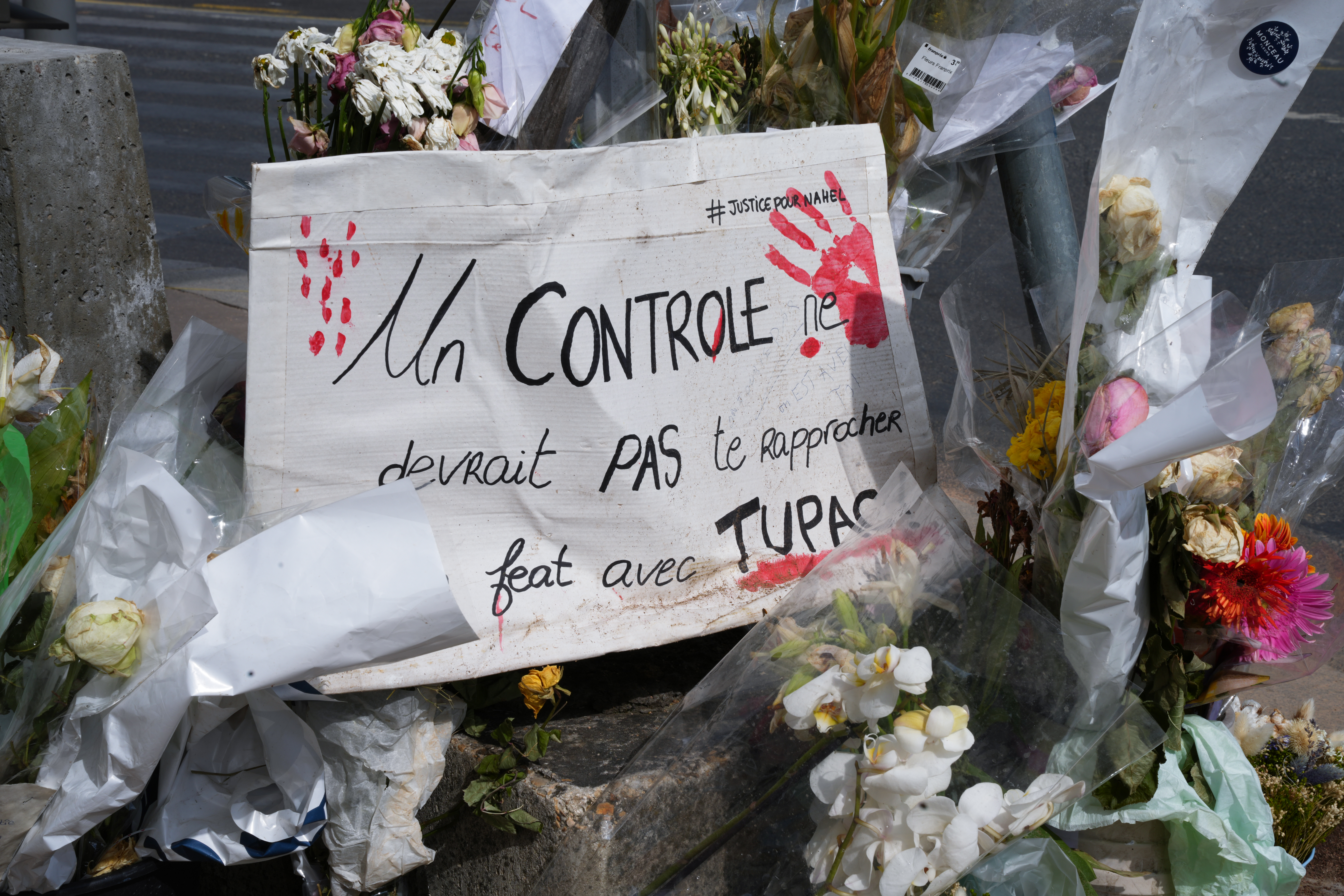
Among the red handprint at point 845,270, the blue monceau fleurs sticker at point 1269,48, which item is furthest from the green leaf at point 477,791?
the blue monceau fleurs sticker at point 1269,48

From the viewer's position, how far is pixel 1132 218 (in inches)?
59.4

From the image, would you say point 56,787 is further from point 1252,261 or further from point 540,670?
point 1252,261

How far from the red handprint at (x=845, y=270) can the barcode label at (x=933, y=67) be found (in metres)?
0.26

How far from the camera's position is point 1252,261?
4953mm

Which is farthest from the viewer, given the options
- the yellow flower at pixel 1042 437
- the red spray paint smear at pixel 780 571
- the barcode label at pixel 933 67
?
the barcode label at pixel 933 67

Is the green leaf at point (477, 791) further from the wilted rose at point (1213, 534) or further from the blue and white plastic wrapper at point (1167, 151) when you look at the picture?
the wilted rose at point (1213, 534)

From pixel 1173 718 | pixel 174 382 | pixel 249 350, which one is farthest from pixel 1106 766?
pixel 174 382

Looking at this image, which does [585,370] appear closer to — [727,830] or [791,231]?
[791,231]

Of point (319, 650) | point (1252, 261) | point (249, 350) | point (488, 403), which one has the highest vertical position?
point (249, 350)

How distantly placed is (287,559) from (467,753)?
0.49 meters

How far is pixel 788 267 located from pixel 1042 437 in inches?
21.6

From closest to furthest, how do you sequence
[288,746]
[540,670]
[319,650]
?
1. [319,650]
2. [288,746]
3. [540,670]

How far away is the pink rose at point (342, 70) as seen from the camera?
5.92 feet

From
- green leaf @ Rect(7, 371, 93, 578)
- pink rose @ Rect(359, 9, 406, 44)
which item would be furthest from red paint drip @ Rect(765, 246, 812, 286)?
green leaf @ Rect(7, 371, 93, 578)
